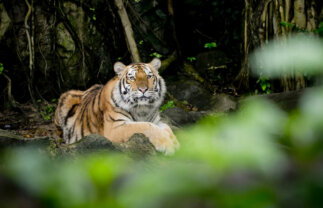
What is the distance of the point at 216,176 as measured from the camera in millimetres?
438

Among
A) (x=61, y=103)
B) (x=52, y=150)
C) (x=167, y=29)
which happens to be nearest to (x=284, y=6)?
(x=167, y=29)

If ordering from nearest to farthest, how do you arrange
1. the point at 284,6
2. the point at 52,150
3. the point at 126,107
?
1. the point at 52,150
2. the point at 126,107
3. the point at 284,6

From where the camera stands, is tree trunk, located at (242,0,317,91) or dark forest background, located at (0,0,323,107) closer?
tree trunk, located at (242,0,317,91)

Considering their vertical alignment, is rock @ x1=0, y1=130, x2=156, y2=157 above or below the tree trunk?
below

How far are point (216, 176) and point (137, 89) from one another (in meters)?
3.44

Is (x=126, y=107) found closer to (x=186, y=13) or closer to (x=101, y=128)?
(x=101, y=128)

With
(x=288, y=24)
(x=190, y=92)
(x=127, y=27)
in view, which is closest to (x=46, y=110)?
(x=127, y=27)

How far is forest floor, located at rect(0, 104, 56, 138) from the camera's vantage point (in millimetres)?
5734

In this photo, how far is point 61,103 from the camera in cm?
509

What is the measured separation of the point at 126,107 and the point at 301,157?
140 inches

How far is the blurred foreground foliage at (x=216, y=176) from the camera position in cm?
41

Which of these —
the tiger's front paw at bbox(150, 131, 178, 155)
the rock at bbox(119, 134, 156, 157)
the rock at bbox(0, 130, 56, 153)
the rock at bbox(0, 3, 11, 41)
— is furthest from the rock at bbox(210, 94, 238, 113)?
the rock at bbox(0, 3, 11, 41)

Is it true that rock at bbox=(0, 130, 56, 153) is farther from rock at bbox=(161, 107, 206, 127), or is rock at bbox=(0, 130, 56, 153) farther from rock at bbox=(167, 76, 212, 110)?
rock at bbox=(167, 76, 212, 110)

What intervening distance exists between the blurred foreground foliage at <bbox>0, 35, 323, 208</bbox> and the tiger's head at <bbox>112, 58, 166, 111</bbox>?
3388 millimetres
